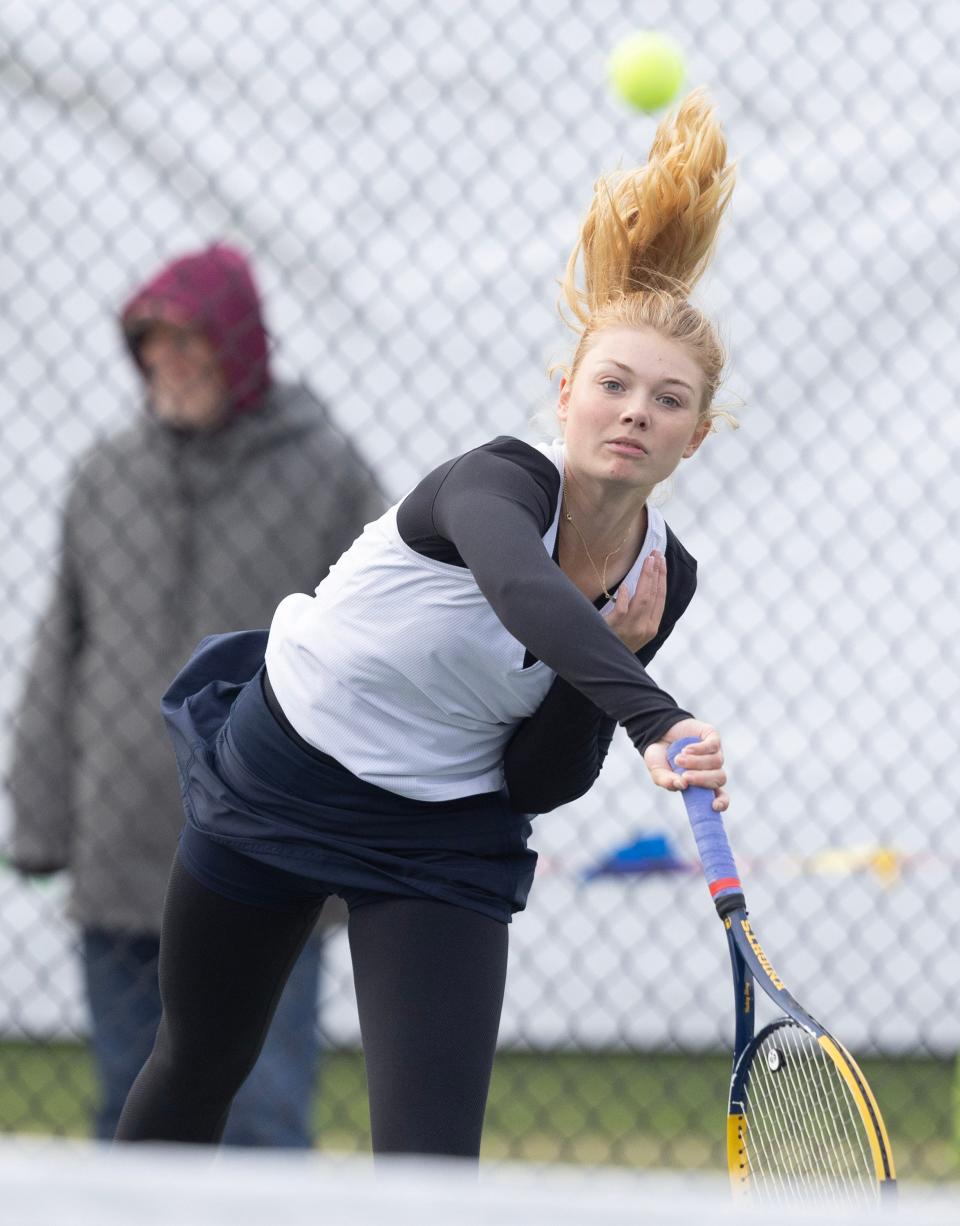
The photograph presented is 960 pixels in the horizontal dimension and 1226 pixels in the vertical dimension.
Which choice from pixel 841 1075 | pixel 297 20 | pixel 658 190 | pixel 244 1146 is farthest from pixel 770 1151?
pixel 297 20

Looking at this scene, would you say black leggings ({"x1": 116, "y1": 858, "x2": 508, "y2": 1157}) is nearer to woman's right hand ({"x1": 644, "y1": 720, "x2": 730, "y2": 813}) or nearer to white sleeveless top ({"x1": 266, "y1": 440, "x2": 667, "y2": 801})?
white sleeveless top ({"x1": 266, "y1": 440, "x2": 667, "y2": 801})

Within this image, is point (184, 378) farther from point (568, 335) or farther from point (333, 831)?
point (333, 831)

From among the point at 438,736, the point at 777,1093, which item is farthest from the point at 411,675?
the point at 777,1093

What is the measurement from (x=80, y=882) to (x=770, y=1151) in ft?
4.74

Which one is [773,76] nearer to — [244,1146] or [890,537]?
[890,537]

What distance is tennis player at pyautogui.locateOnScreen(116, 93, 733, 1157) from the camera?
6.29 ft

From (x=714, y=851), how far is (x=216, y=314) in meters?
1.50

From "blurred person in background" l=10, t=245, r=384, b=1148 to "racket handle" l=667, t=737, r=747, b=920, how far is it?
126 cm

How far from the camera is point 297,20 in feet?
11.1

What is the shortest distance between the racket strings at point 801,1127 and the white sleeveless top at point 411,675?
43 cm

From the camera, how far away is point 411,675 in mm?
1941

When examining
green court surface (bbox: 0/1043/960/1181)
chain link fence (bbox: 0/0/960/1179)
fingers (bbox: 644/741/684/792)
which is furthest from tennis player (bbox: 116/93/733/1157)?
green court surface (bbox: 0/1043/960/1181)

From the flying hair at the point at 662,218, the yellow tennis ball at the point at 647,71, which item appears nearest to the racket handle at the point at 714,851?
the flying hair at the point at 662,218

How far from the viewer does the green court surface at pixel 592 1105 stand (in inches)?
151
